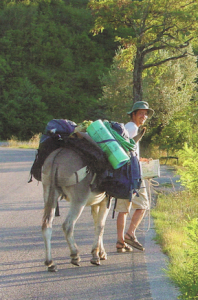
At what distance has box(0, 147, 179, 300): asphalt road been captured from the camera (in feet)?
16.9

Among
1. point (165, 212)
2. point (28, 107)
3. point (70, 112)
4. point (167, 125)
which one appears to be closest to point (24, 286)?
point (165, 212)

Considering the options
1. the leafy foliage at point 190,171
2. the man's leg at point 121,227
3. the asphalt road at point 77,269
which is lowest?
the asphalt road at point 77,269

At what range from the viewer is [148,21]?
64.7 feet

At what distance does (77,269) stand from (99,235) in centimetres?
60

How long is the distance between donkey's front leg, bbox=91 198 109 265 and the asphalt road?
107 mm

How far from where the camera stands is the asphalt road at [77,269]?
5.14 m

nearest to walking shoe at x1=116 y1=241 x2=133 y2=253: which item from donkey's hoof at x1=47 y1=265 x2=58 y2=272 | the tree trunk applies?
donkey's hoof at x1=47 y1=265 x2=58 y2=272

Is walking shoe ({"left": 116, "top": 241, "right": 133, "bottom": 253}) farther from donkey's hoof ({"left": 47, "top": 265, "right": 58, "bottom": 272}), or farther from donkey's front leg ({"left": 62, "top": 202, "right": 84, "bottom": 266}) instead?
donkey's hoof ({"left": 47, "top": 265, "right": 58, "bottom": 272})

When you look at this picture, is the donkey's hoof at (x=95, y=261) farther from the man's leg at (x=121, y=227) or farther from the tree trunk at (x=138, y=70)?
the tree trunk at (x=138, y=70)

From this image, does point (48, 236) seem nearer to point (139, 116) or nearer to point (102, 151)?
point (102, 151)

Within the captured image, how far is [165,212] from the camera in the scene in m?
9.98

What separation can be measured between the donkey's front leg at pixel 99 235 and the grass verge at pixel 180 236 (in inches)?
35.8

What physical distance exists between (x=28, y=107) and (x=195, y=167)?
141ft

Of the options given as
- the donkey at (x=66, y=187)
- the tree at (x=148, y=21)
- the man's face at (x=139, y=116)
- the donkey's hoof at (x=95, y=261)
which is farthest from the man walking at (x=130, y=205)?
the tree at (x=148, y=21)
